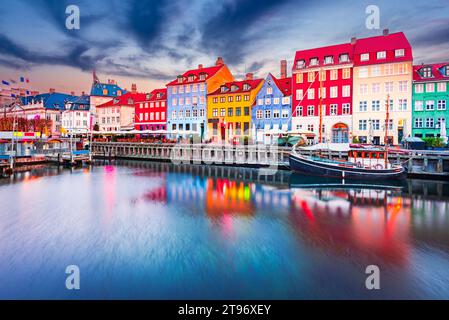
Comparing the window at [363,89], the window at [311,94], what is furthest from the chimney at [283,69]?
the window at [363,89]

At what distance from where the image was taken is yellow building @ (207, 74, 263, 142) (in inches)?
2244

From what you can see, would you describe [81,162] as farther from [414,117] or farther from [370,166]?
[414,117]

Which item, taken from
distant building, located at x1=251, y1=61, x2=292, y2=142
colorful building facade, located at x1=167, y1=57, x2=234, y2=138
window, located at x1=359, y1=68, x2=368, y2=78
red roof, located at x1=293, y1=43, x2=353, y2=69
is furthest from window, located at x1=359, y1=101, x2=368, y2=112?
colorful building facade, located at x1=167, y1=57, x2=234, y2=138

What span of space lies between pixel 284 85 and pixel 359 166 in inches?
1128

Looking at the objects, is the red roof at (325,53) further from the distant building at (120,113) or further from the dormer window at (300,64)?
the distant building at (120,113)

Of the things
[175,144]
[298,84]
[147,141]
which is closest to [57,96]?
[147,141]

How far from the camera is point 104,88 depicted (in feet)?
295

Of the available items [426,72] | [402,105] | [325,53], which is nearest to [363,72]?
[325,53]

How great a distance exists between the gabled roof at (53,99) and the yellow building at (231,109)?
52694mm

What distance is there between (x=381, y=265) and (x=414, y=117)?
38935 millimetres

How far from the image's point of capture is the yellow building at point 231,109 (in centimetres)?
5699

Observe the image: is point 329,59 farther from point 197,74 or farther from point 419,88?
point 197,74
